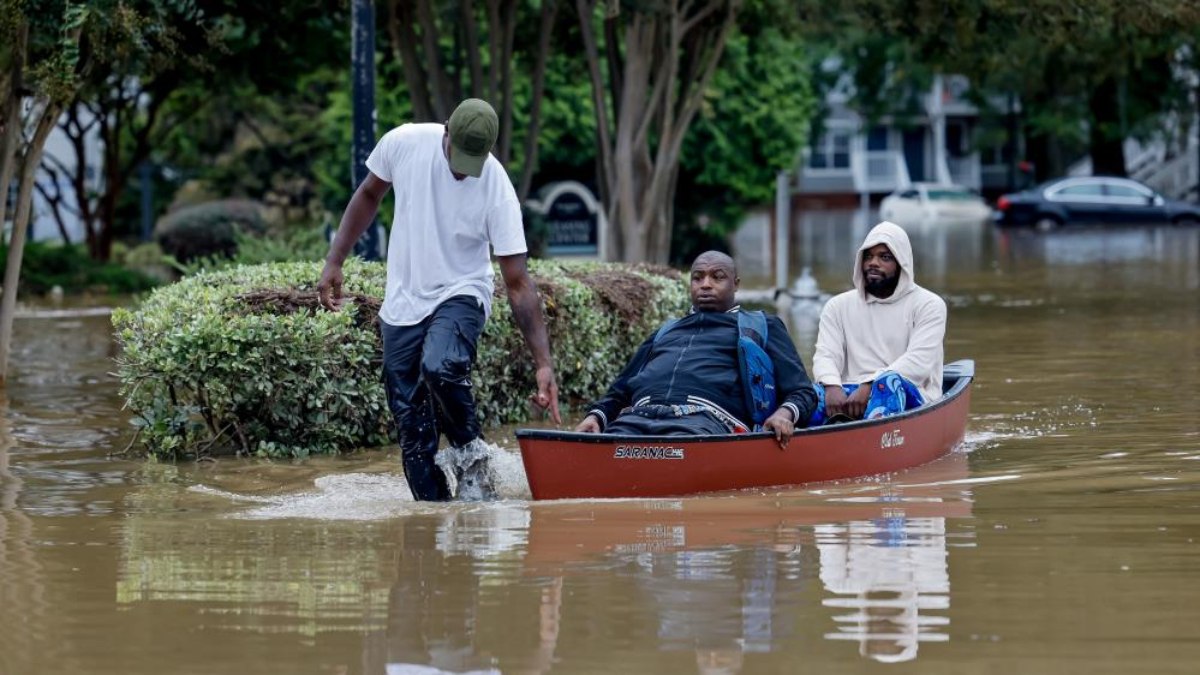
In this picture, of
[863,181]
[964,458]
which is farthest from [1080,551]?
[863,181]

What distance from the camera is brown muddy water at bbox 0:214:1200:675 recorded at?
660cm

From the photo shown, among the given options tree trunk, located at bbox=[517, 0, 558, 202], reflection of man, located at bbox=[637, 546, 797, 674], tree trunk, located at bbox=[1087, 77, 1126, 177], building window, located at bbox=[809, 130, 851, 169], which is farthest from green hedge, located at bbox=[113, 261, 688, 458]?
building window, located at bbox=[809, 130, 851, 169]

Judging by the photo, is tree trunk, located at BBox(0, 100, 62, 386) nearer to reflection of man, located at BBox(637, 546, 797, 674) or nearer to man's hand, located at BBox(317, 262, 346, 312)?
man's hand, located at BBox(317, 262, 346, 312)

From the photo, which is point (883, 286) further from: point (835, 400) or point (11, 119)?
point (11, 119)

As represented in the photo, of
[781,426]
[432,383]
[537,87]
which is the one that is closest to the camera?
[432,383]

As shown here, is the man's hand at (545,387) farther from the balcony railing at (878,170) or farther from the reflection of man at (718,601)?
the balcony railing at (878,170)

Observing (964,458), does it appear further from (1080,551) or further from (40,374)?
(40,374)

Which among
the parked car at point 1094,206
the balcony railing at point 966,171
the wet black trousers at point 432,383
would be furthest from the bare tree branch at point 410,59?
the balcony railing at point 966,171

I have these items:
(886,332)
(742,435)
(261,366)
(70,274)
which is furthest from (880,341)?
(70,274)

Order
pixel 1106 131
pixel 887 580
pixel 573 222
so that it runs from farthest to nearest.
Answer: pixel 1106 131
pixel 573 222
pixel 887 580

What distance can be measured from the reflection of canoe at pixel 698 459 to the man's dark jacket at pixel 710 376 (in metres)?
0.24

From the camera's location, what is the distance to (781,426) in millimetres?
9805

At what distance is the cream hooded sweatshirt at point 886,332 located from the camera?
11258 millimetres

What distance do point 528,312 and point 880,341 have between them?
2.64 m
